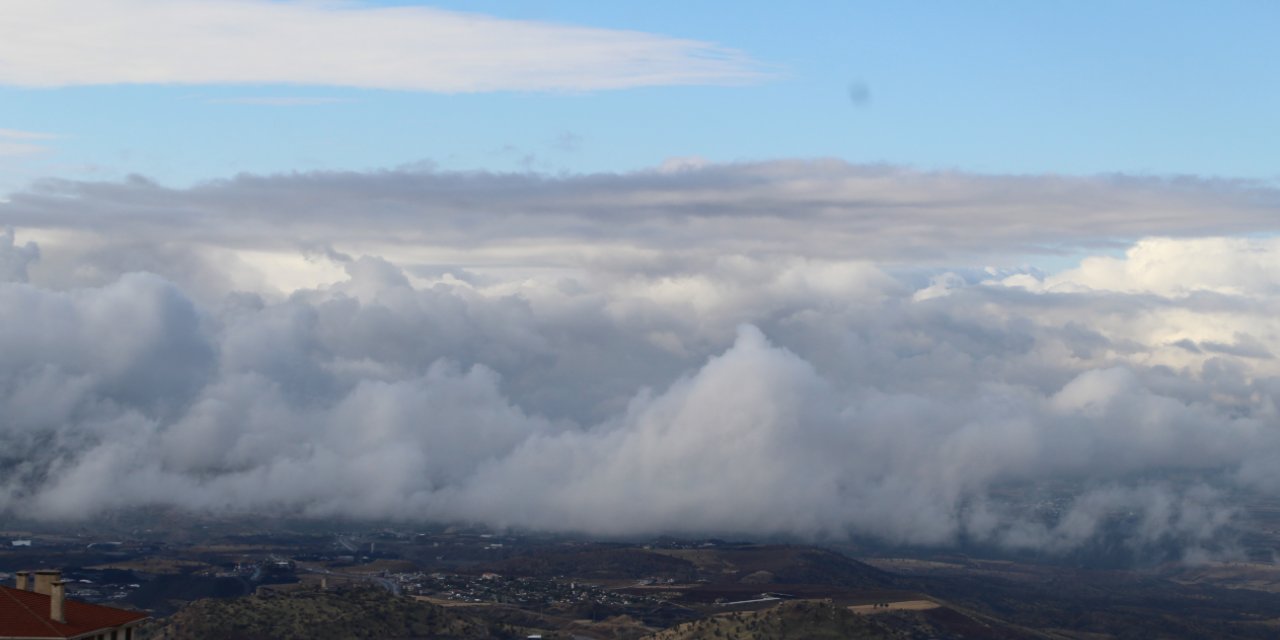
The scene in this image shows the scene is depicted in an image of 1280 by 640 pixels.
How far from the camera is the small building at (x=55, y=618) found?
8825cm

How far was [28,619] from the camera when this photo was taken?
89125 mm

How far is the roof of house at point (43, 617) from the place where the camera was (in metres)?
88.2

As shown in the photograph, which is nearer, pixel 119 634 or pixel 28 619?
pixel 28 619

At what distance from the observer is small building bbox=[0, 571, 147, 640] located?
88250 millimetres

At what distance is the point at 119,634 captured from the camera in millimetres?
95625

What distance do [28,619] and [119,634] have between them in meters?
7.43

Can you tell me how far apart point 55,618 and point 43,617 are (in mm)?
661

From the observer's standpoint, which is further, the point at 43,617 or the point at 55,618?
the point at 55,618

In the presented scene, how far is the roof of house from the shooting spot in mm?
88188

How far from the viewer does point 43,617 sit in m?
89.7

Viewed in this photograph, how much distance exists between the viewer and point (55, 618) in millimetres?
90062
